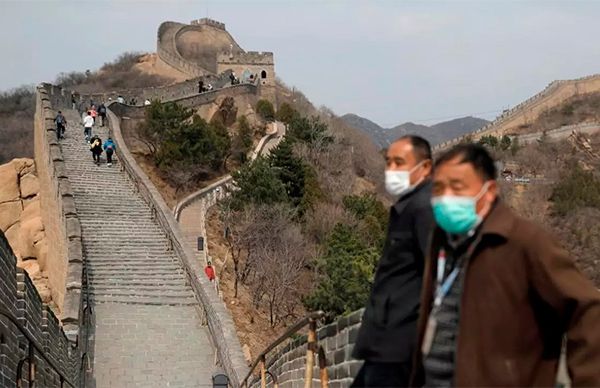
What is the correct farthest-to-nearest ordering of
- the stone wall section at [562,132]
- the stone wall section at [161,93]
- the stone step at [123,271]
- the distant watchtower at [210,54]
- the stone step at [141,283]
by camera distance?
1. the stone wall section at [562,132]
2. the distant watchtower at [210,54]
3. the stone wall section at [161,93]
4. the stone step at [123,271]
5. the stone step at [141,283]

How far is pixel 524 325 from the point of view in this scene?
2.83 m

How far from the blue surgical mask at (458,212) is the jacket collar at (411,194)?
24.5 inches

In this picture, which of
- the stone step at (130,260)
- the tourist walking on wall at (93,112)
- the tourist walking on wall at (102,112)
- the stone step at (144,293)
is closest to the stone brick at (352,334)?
the stone step at (144,293)

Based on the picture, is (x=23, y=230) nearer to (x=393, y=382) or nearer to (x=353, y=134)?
(x=393, y=382)

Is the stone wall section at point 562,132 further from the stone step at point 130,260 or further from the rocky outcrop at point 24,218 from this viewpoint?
the stone step at point 130,260

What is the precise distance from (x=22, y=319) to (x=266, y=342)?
43.0ft

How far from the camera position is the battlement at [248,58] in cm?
5919

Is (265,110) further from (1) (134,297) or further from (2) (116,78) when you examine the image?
(1) (134,297)

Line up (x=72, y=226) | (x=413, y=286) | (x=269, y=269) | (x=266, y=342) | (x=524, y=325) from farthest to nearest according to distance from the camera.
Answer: (x=269, y=269) < (x=266, y=342) < (x=72, y=226) < (x=413, y=286) < (x=524, y=325)

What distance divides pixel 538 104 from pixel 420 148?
82.7m

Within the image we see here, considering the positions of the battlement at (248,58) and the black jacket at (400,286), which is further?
the battlement at (248,58)

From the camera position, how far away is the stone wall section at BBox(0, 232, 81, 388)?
7.33 meters

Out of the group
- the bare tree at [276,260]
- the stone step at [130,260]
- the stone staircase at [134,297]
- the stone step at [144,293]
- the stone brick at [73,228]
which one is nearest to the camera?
the stone staircase at [134,297]

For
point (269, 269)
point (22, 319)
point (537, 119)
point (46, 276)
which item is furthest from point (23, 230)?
point (537, 119)
